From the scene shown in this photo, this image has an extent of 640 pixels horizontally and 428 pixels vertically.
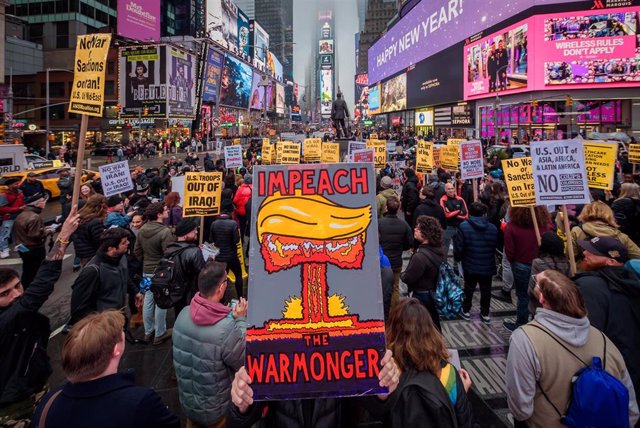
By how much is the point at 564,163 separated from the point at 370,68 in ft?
286

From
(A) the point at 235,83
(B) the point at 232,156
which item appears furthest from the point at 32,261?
(A) the point at 235,83

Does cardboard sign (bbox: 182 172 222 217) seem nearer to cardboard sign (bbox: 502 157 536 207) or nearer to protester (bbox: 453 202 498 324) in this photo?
protester (bbox: 453 202 498 324)

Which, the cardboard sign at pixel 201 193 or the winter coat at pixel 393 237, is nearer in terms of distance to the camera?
the winter coat at pixel 393 237

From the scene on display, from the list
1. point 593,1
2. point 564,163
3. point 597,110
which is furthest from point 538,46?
point 564,163

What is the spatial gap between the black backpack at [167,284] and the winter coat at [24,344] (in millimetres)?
1583

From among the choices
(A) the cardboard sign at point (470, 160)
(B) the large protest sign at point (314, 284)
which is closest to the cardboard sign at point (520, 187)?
(A) the cardboard sign at point (470, 160)

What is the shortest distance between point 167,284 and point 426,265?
3069 mm

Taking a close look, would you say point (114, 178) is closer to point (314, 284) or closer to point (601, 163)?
point (314, 284)

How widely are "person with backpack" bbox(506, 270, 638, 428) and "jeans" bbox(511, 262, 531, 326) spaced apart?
9.50 ft

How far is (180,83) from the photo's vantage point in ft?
138

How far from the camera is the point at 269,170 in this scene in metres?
2.37

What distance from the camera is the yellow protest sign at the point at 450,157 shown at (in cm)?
1173

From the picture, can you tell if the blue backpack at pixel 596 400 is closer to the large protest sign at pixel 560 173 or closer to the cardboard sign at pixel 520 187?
the large protest sign at pixel 560 173

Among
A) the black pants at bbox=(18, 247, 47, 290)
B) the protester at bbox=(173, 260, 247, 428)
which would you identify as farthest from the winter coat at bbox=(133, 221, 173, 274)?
the protester at bbox=(173, 260, 247, 428)
